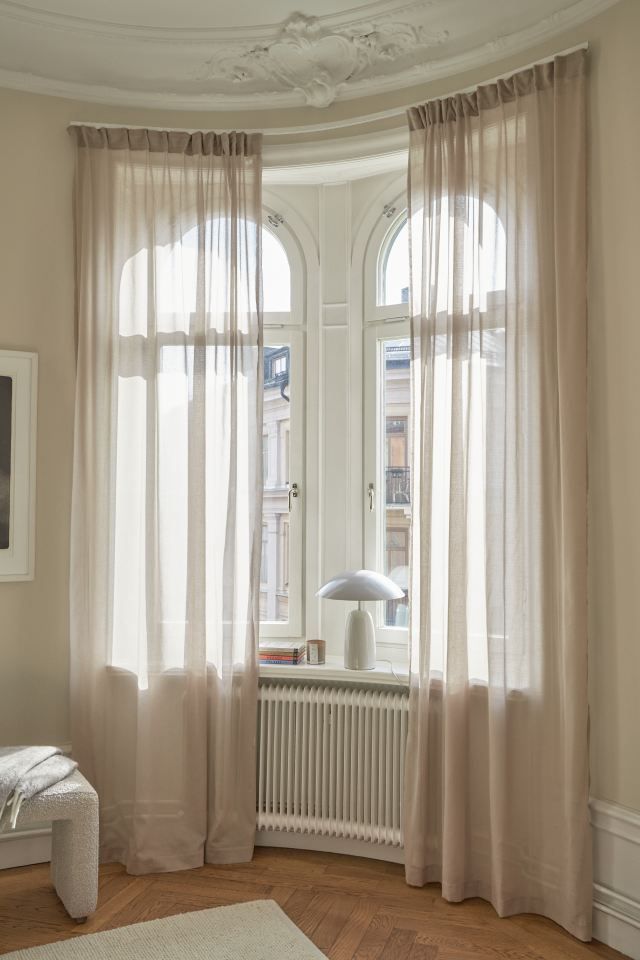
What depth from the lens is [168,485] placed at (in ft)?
11.0

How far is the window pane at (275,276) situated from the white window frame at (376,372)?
379mm

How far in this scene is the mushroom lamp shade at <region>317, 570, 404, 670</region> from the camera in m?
3.15

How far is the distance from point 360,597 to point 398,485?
0.66 metres

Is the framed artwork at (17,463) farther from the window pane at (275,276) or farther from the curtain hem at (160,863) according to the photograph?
the curtain hem at (160,863)

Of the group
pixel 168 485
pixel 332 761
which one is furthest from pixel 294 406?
pixel 332 761

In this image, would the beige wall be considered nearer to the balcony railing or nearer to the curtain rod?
the curtain rod

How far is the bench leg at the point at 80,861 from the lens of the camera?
108 inches

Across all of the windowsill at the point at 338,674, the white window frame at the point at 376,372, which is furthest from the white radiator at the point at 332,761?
the white window frame at the point at 376,372

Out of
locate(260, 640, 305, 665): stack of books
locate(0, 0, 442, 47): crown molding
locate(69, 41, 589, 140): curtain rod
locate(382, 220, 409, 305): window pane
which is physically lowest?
locate(260, 640, 305, 665): stack of books

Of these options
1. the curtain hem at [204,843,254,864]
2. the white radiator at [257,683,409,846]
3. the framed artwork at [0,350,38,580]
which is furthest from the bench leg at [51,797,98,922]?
the framed artwork at [0,350,38,580]

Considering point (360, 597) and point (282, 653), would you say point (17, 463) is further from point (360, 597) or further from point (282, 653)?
point (360, 597)

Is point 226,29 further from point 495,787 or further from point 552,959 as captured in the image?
point 552,959

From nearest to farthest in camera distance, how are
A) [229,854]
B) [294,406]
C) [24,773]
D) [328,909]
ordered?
[24,773] < [328,909] < [229,854] < [294,406]

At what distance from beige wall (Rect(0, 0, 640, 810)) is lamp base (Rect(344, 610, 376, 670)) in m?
0.94
